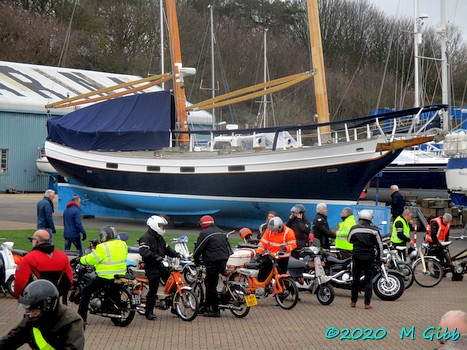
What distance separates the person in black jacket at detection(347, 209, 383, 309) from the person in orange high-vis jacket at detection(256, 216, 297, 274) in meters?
1.10

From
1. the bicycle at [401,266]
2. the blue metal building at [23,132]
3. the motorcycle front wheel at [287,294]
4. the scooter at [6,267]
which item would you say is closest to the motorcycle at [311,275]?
the motorcycle front wheel at [287,294]

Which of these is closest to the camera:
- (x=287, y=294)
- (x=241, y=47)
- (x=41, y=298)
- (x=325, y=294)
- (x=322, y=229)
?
(x=41, y=298)

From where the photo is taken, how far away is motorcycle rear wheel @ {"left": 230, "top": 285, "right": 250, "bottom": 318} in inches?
590

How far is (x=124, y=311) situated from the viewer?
541 inches

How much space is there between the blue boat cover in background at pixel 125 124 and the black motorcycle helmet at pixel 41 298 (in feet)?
87.0

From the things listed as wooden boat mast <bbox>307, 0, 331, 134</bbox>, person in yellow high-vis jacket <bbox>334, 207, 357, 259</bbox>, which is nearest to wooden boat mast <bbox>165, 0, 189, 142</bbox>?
wooden boat mast <bbox>307, 0, 331, 134</bbox>

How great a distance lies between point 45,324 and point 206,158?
24961 millimetres

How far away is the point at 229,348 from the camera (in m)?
12.3

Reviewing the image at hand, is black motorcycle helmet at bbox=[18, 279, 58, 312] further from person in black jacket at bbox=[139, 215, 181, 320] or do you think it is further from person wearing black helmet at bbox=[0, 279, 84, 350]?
person in black jacket at bbox=[139, 215, 181, 320]

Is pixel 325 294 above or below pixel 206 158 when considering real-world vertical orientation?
below

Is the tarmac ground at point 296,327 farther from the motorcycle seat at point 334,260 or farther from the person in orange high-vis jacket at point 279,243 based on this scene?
the person in orange high-vis jacket at point 279,243

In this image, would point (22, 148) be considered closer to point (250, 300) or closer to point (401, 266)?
point (401, 266)

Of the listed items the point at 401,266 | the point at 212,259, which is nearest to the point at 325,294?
the point at 212,259

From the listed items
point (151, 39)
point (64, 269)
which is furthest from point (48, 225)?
point (151, 39)
